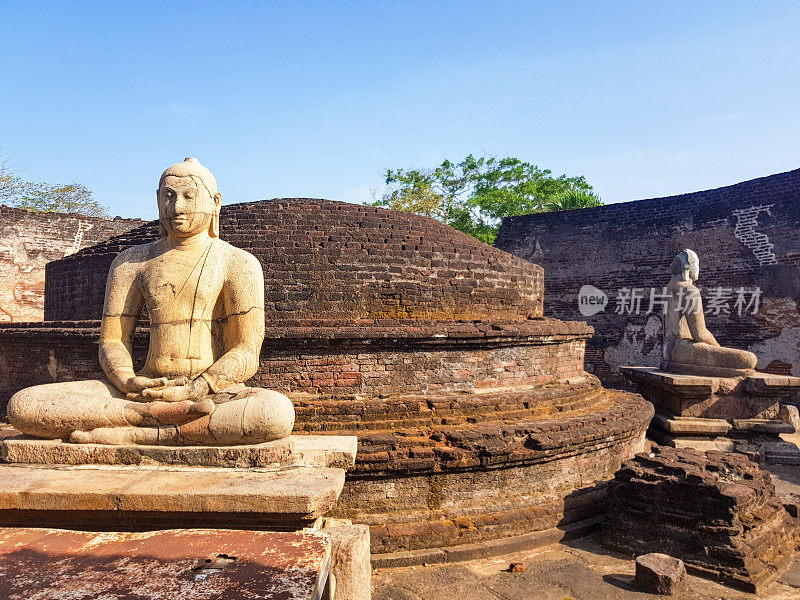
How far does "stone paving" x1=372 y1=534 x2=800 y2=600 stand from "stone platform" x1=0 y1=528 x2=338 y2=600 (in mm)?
2194

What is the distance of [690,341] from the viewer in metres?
9.20

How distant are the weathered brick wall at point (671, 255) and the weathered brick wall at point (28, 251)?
12.1m

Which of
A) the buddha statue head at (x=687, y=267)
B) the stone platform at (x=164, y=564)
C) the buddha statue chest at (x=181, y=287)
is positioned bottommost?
the stone platform at (x=164, y=564)

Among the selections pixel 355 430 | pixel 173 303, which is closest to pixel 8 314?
pixel 355 430

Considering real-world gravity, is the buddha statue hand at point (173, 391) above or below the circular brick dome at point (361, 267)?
below

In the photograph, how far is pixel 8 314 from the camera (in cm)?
1384

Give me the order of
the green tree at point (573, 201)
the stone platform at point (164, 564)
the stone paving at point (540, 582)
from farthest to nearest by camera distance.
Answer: the green tree at point (573, 201), the stone paving at point (540, 582), the stone platform at point (164, 564)

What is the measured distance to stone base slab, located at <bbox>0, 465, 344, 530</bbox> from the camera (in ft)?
7.70

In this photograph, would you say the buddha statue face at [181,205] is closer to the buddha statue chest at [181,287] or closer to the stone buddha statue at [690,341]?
the buddha statue chest at [181,287]

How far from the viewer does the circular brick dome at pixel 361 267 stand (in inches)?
235

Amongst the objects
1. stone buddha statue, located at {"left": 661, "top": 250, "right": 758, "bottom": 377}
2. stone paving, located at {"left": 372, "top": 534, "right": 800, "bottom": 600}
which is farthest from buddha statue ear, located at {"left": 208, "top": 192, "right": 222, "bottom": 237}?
stone buddha statue, located at {"left": 661, "top": 250, "right": 758, "bottom": 377}

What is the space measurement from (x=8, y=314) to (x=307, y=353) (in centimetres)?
1218

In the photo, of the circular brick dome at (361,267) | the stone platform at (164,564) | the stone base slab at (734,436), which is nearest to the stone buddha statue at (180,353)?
the stone platform at (164,564)

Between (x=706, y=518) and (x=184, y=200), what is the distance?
4.72 meters
